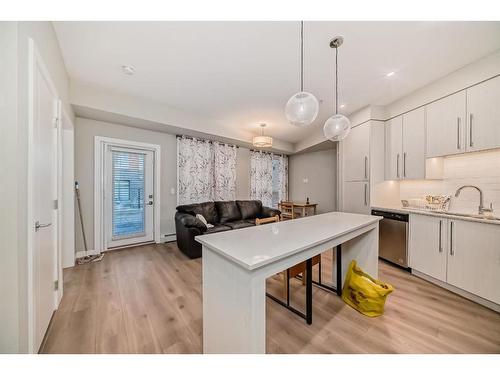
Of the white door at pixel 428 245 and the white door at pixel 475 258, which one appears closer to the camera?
the white door at pixel 475 258

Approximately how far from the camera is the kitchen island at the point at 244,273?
3.19 ft

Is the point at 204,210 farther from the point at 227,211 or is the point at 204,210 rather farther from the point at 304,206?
the point at 304,206

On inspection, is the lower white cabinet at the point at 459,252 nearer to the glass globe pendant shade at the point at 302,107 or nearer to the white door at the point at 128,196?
the glass globe pendant shade at the point at 302,107

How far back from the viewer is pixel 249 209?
464 centimetres

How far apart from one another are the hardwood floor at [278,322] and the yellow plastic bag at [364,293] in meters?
0.08

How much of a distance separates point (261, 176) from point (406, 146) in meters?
3.44

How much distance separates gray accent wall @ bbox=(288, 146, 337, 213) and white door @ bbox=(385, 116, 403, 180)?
1939mm

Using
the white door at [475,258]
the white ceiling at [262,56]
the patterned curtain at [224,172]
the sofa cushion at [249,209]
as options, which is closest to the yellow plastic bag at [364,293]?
the white door at [475,258]

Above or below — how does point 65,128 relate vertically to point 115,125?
below

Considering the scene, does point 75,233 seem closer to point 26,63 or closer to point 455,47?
point 26,63

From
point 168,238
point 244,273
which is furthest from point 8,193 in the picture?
point 168,238

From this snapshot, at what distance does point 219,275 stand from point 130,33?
2.32m
